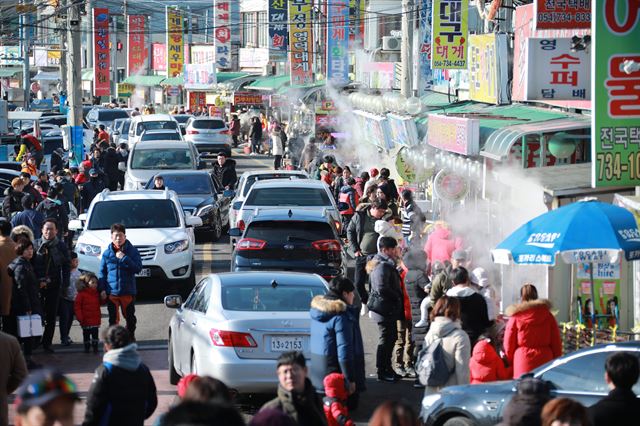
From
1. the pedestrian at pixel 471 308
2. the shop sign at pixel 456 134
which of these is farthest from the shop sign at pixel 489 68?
the pedestrian at pixel 471 308

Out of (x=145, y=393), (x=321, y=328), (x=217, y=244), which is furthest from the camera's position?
(x=217, y=244)

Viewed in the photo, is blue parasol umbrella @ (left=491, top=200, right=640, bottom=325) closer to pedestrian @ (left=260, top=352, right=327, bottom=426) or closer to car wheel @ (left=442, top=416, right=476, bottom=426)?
car wheel @ (left=442, top=416, right=476, bottom=426)

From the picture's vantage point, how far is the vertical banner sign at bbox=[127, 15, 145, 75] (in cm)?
7431

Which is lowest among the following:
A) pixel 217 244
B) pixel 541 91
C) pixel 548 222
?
pixel 217 244

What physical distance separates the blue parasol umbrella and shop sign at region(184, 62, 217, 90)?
5662 centimetres

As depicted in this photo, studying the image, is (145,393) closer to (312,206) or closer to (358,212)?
(358,212)

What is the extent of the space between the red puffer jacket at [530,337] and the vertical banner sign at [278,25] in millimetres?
41737

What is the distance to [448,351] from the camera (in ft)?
34.4

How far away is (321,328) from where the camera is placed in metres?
10.3

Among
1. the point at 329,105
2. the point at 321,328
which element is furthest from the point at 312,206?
the point at 329,105

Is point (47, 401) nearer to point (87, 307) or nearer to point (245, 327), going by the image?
point (245, 327)

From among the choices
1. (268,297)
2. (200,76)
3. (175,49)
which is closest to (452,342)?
(268,297)

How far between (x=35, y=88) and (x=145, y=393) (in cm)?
10276

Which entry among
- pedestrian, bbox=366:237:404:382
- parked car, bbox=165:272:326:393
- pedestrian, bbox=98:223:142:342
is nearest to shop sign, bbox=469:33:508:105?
pedestrian, bbox=98:223:142:342
